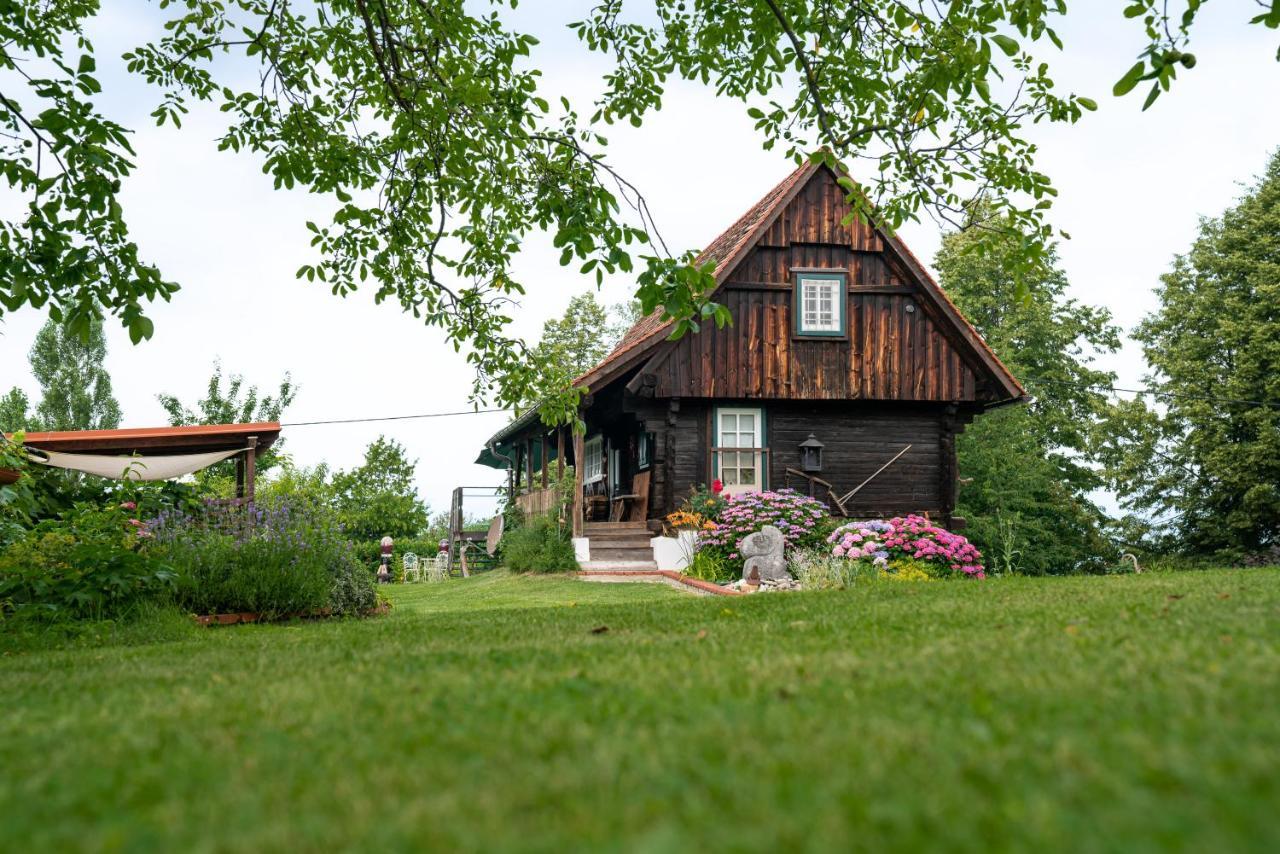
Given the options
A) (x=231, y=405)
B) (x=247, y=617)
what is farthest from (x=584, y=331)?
(x=247, y=617)

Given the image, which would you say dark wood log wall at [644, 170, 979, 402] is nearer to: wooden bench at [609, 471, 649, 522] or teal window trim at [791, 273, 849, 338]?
teal window trim at [791, 273, 849, 338]

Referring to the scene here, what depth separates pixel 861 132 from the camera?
934 centimetres

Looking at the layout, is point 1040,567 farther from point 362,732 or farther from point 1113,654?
point 362,732

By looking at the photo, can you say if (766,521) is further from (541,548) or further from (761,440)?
(541,548)

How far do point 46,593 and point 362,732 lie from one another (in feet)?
23.2

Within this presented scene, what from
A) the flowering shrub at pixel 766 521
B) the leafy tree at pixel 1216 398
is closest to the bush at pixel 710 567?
the flowering shrub at pixel 766 521

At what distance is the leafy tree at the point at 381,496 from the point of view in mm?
29875

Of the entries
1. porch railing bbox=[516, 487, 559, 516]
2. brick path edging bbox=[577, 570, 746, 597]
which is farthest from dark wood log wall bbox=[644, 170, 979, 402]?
porch railing bbox=[516, 487, 559, 516]

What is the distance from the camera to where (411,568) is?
30219 millimetres

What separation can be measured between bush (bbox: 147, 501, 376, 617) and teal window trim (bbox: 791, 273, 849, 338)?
11618 mm

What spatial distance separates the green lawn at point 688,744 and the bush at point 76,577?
3500mm

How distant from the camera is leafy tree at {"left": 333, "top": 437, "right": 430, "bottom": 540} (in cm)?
2988

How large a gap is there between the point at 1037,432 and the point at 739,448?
50.8ft

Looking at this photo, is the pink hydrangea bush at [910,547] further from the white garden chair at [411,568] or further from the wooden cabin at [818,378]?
the white garden chair at [411,568]
